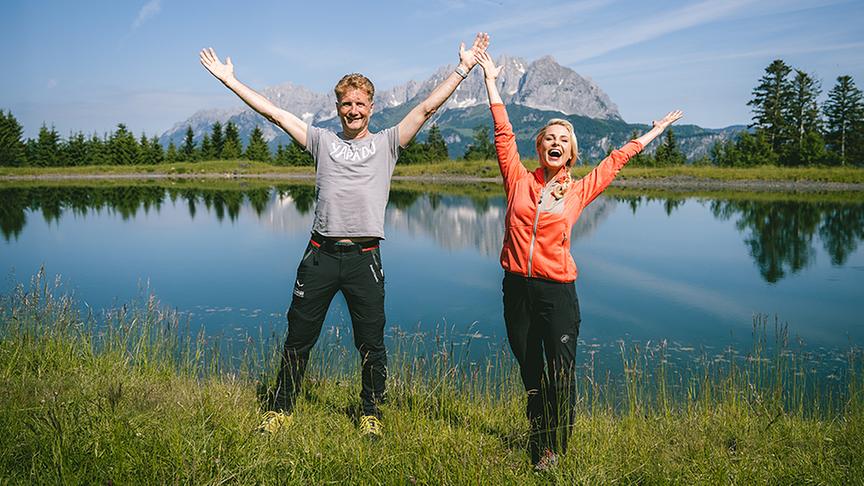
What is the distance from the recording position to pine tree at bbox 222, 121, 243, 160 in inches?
2518

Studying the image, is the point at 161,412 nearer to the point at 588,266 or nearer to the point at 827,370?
the point at 827,370

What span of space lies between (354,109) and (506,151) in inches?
33.4

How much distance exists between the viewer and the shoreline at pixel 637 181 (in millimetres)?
38562

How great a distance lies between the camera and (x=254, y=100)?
3428mm

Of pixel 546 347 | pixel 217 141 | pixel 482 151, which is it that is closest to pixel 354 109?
pixel 546 347

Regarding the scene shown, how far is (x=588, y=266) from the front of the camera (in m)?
13.9

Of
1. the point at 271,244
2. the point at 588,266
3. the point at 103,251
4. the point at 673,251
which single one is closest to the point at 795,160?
the point at 673,251

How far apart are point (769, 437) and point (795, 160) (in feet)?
163

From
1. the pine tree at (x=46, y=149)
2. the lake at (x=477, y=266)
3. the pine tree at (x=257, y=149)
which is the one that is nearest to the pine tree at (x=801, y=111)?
the lake at (x=477, y=266)

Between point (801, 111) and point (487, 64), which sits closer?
point (487, 64)

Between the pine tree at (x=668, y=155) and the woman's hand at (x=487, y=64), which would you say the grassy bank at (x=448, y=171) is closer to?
the pine tree at (x=668, y=155)

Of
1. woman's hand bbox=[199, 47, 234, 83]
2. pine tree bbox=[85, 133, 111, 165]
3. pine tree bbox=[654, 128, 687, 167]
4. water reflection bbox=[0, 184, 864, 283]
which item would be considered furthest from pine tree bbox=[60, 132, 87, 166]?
woman's hand bbox=[199, 47, 234, 83]

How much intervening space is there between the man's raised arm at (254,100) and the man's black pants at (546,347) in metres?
1.38

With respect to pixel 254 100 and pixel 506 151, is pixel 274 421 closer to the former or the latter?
pixel 254 100
